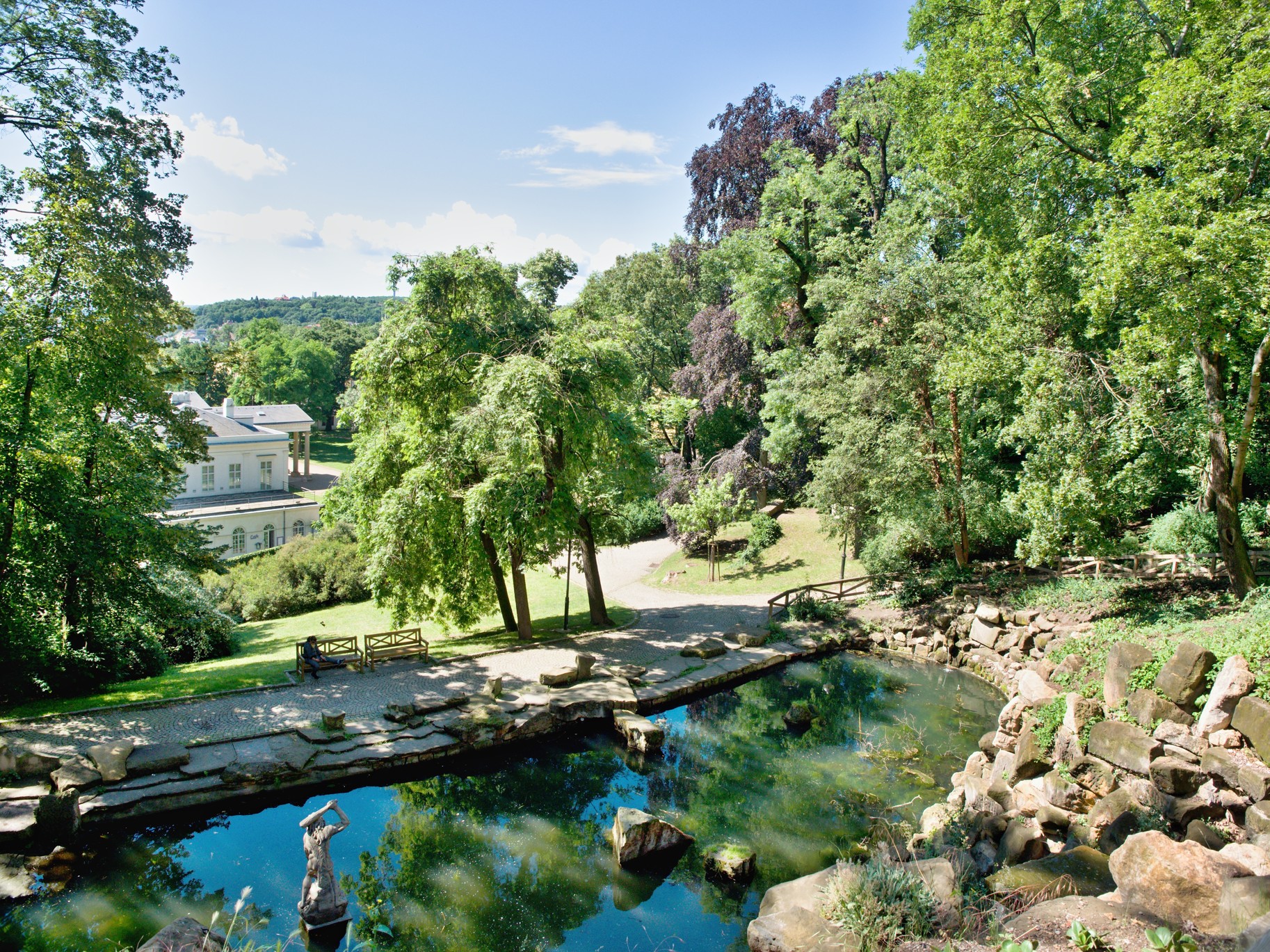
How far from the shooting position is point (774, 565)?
28.7 meters

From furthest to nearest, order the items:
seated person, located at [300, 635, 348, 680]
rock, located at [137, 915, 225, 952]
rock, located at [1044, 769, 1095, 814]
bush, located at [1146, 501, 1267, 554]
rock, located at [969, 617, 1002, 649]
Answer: rock, located at [969, 617, 1002, 649], bush, located at [1146, 501, 1267, 554], seated person, located at [300, 635, 348, 680], rock, located at [1044, 769, 1095, 814], rock, located at [137, 915, 225, 952]

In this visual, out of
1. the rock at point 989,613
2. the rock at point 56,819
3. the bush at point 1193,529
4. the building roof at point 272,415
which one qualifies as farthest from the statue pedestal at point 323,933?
the building roof at point 272,415

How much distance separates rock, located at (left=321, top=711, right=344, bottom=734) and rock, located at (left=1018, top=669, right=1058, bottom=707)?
11.8m

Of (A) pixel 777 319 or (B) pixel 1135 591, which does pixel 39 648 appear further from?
(A) pixel 777 319

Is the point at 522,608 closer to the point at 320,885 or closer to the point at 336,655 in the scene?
the point at 336,655

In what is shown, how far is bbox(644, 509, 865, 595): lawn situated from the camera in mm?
26906

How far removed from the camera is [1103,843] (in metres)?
9.36

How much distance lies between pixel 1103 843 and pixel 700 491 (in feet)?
64.6

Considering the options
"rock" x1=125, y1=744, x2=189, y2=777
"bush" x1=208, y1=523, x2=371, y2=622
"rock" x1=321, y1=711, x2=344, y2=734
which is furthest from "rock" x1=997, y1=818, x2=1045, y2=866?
"bush" x1=208, y1=523, x2=371, y2=622

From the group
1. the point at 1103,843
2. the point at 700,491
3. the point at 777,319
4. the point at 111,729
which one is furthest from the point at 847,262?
the point at 111,729

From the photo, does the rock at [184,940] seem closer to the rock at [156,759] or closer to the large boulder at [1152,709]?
the rock at [156,759]

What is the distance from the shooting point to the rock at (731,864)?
9.67 meters

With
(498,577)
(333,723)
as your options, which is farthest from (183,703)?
(498,577)

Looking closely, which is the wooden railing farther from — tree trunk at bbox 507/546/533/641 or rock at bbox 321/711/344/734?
rock at bbox 321/711/344/734
